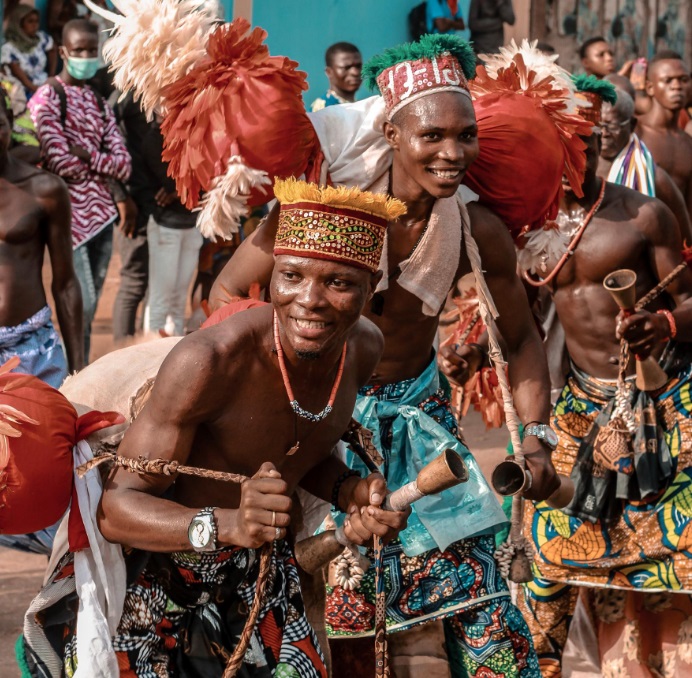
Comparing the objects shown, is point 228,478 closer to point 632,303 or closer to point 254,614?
point 254,614

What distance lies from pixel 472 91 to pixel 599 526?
1.80 m

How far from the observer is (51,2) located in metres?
10.4

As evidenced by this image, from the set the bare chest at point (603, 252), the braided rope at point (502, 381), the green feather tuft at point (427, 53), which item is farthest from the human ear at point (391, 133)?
the bare chest at point (603, 252)

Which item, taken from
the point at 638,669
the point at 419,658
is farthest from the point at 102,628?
the point at 638,669

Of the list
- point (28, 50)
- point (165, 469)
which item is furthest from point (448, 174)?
point (28, 50)

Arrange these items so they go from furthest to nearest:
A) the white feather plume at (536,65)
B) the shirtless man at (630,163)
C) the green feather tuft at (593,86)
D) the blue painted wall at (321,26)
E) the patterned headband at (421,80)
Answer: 1. the blue painted wall at (321,26)
2. the shirtless man at (630,163)
3. the green feather tuft at (593,86)
4. the white feather plume at (536,65)
5. the patterned headband at (421,80)

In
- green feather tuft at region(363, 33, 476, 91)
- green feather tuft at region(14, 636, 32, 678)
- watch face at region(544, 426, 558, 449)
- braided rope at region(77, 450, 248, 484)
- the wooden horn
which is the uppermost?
green feather tuft at region(363, 33, 476, 91)

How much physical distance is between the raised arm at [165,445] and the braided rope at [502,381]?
49.2 inches

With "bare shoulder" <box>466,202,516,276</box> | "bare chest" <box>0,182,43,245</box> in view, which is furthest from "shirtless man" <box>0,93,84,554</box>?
"bare shoulder" <box>466,202,516,276</box>

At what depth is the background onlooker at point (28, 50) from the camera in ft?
32.3

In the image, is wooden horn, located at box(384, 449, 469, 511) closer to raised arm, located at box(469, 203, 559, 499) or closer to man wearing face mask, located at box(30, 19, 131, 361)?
raised arm, located at box(469, 203, 559, 499)

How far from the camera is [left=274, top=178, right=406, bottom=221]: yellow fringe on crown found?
3.11 m

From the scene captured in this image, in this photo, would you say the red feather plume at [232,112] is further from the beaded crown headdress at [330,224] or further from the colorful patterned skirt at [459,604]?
the colorful patterned skirt at [459,604]

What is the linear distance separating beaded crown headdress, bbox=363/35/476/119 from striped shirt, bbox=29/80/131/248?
449 centimetres
